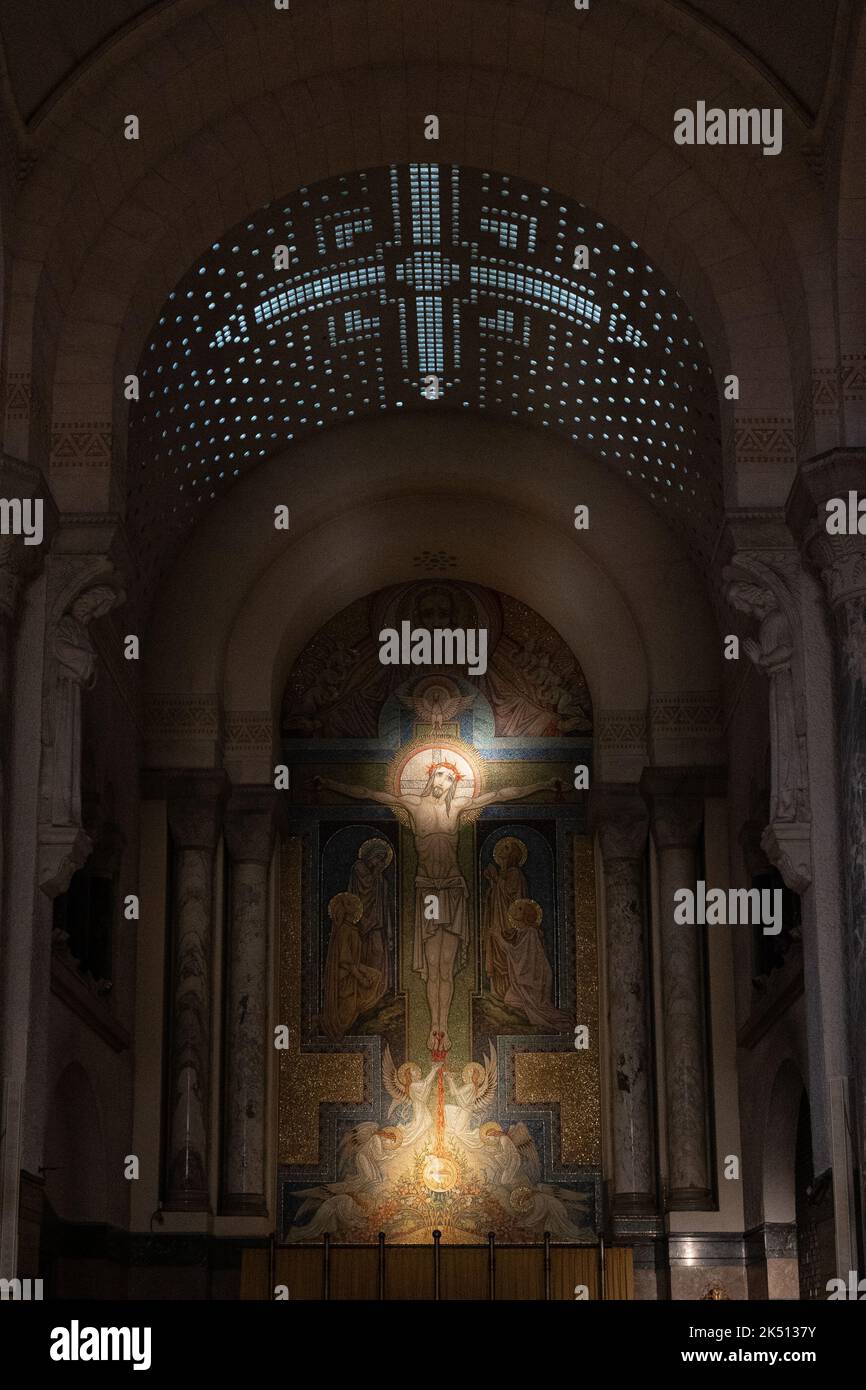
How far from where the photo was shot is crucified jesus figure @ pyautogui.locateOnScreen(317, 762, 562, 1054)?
25.8m

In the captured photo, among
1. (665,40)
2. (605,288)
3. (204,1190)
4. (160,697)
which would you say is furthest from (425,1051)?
(665,40)

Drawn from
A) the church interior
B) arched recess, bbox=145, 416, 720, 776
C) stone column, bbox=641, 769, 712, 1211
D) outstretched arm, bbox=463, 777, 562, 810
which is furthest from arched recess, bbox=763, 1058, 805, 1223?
outstretched arm, bbox=463, 777, 562, 810

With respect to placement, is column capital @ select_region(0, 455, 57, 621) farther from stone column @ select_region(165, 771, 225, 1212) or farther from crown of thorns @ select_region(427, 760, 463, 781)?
crown of thorns @ select_region(427, 760, 463, 781)

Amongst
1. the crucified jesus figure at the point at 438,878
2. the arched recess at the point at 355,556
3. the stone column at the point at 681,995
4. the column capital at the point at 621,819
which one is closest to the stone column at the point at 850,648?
the stone column at the point at 681,995

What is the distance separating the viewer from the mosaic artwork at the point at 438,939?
2494 cm

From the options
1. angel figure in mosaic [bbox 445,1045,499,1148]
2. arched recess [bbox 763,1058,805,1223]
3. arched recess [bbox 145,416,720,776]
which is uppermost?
arched recess [bbox 145,416,720,776]

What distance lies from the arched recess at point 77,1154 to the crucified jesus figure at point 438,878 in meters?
4.66

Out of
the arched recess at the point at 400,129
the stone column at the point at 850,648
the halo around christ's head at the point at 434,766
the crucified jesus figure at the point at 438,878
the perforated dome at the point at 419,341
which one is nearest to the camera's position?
the stone column at the point at 850,648

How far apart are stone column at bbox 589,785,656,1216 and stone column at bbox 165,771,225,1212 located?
4.81 meters

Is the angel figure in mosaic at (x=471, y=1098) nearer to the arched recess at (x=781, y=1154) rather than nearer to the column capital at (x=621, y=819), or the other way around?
the column capital at (x=621, y=819)

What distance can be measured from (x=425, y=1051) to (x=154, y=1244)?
4183 millimetres

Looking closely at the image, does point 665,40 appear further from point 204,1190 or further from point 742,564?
point 204,1190

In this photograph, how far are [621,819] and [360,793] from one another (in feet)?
11.3

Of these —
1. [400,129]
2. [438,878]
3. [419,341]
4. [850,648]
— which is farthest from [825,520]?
[438,878]
